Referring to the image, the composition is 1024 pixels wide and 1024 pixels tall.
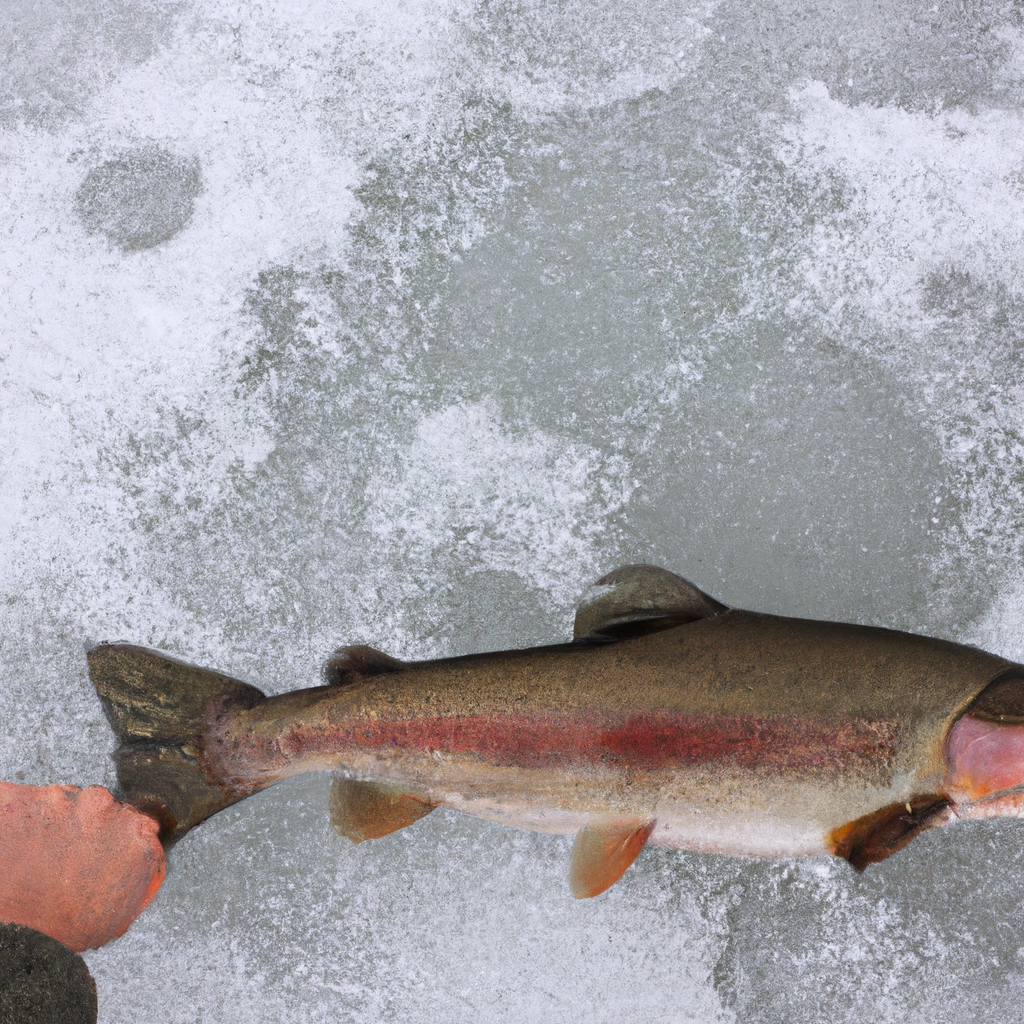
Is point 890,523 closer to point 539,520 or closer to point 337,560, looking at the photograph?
point 539,520

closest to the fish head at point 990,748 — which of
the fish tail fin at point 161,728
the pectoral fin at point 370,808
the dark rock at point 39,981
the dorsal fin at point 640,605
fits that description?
the dorsal fin at point 640,605

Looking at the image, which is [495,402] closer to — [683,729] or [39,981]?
[683,729]

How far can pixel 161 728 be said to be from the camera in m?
1.83

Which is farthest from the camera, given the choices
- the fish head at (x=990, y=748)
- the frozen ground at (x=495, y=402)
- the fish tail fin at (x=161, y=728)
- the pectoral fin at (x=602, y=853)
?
the frozen ground at (x=495, y=402)

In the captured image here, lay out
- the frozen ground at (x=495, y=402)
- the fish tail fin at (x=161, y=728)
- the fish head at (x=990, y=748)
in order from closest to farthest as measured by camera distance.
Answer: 1. the fish head at (x=990, y=748)
2. the fish tail fin at (x=161, y=728)
3. the frozen ground at (x=495, y=402)

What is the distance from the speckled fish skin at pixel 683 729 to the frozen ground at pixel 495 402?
1.69ft

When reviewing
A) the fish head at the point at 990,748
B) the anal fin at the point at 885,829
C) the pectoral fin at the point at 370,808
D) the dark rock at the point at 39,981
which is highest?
the fish head at the point at 990,748

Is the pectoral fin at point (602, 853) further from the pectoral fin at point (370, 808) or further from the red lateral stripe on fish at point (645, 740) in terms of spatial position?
the pectoral fin at point (370, 808)

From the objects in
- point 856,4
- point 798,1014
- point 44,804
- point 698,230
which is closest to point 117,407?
point 44,804

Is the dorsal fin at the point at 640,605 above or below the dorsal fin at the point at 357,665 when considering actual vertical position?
above

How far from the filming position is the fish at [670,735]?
61.7 inches

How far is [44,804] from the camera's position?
76.8 inches

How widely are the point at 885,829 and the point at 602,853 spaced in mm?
576

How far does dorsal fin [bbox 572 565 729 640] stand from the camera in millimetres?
1703
